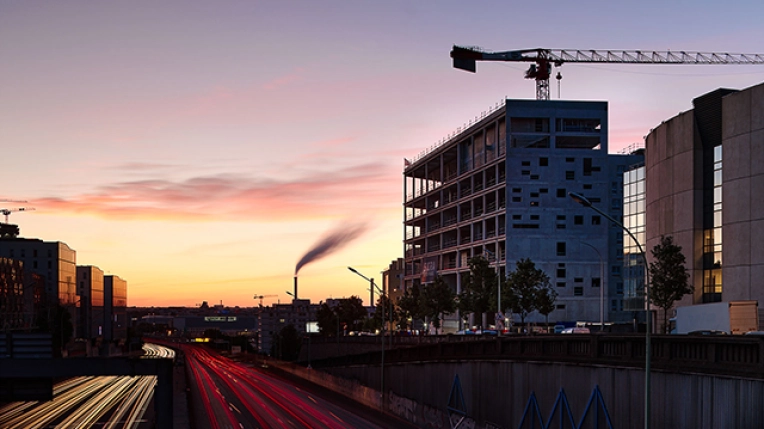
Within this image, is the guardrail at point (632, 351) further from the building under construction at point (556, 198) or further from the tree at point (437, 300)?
the building under construction at point (556, 198)

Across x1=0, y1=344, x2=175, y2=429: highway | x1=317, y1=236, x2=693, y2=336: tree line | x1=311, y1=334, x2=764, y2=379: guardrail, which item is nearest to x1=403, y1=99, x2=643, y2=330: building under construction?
x1=317, y1=236, x2=693, y2=336: tree line

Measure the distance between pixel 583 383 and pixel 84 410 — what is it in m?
55.4

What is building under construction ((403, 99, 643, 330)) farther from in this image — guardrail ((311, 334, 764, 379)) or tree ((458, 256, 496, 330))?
guardrail ((311, 334, 764, 379))

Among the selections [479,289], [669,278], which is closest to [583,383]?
[669,278]

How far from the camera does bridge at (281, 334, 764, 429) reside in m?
29.4

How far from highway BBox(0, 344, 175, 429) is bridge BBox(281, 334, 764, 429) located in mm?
21966

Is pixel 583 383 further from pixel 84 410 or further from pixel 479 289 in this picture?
pixel 479 289

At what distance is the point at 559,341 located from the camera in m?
44.4

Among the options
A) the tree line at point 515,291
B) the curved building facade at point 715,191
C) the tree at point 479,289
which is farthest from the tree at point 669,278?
the tree at point 479,289

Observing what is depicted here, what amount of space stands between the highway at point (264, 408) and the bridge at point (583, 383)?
4.31 meters

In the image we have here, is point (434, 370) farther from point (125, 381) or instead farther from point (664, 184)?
point (125, 381)

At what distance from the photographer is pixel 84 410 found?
260ft

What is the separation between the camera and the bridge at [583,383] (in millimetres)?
29406

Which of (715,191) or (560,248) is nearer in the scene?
(715,191)
